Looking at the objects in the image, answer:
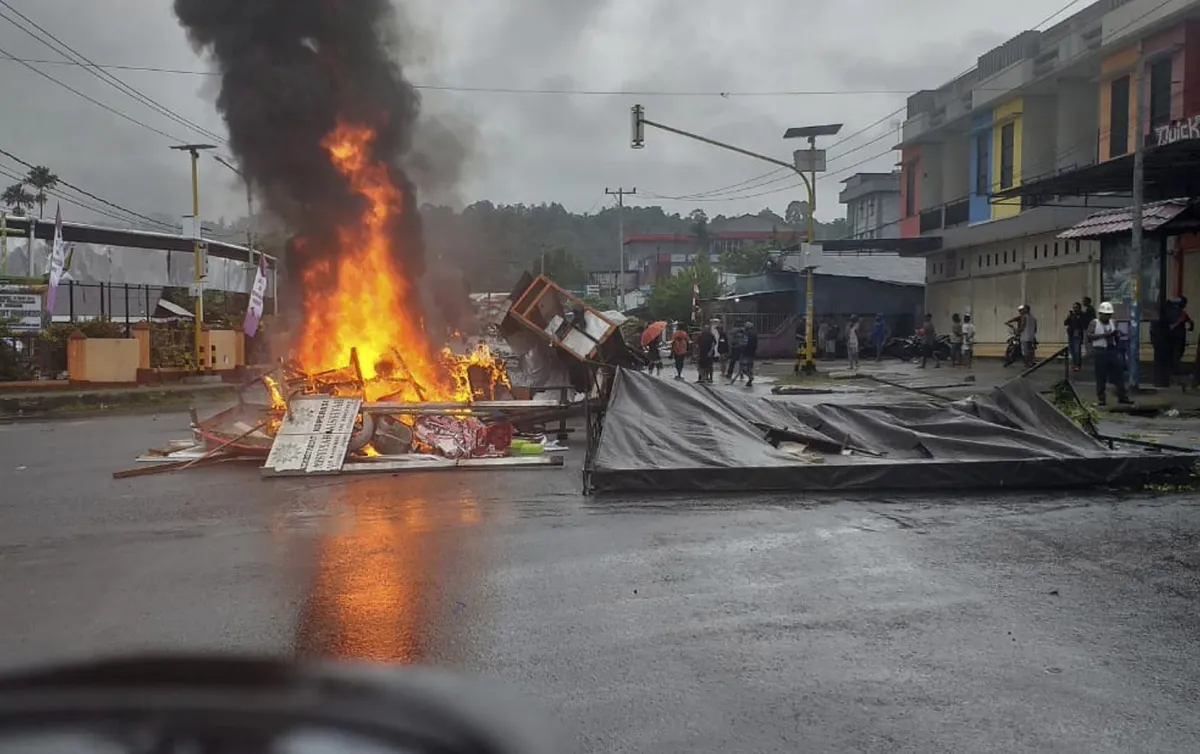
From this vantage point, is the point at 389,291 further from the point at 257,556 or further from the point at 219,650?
the point at 219,650

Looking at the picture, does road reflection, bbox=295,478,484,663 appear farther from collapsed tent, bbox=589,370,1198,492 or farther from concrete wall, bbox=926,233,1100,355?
concrete wall, bbox=926,233,1100,355

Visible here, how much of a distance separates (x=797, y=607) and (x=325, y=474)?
272 inches

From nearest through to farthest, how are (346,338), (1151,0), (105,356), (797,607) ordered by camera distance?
(797,607) < (346,338) < (1151,0) < (105,356)

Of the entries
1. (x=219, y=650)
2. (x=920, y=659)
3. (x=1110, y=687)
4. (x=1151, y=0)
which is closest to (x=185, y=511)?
(x=219, y=650)

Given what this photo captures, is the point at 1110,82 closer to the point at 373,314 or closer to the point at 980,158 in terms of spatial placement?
the point at 980,158

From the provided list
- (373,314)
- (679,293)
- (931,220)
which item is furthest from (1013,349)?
(679,293)

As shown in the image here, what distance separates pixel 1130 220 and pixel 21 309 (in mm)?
26780

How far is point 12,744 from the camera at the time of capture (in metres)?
3.54

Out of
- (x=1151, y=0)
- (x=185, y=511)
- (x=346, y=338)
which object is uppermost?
(x=1151, y=0)

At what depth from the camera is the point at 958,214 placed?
36.0 metres

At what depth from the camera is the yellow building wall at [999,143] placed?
31.1 metres

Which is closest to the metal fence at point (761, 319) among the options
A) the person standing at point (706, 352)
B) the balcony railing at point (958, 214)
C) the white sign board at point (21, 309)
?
the balcony railing at point (958, 214)

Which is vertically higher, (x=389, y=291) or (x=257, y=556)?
(x=389, y=291)

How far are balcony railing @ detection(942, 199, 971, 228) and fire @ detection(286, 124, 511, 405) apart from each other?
24988mm
